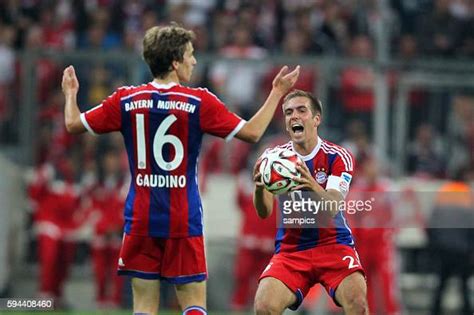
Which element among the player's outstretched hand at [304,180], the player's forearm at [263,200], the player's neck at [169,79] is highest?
the player's neck at [169,79]

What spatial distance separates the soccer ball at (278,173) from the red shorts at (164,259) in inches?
25.5

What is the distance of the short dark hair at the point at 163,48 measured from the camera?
8.68 m

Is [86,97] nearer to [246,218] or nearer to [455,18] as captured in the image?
[246,218]

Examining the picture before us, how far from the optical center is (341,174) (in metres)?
8.99

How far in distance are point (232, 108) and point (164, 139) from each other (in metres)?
7.37

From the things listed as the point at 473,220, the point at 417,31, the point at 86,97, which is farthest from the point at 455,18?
the point at 86,97

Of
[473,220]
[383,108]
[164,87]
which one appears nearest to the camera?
[164,87]

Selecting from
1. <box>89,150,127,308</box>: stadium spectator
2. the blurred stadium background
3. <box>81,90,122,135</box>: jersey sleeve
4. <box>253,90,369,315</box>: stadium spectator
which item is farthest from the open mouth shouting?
<box>89,150,127,308</box>: stadium spectator

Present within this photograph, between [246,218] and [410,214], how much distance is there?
213 cm

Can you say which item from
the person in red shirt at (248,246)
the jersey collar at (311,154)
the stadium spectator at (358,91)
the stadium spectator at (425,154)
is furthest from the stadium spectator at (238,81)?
the jersey collar at (311,154)

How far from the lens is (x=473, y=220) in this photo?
49.5ft

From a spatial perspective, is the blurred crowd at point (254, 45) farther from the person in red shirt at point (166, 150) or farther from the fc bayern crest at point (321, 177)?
the person in red shirt at point (166, 150)

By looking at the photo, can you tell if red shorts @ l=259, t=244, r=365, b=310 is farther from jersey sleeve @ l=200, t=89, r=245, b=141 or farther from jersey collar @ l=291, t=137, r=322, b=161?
jersey sleeve @ l=200, t=89, r=245, b=141

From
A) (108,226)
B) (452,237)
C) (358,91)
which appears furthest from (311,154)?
(108,226)
